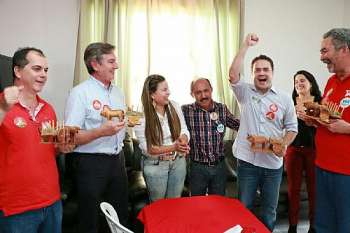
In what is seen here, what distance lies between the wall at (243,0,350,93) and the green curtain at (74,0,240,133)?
42cm

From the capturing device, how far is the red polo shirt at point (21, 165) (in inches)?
67.1

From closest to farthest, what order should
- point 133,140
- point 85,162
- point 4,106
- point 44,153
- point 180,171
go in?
point 4,106, point 44,153, point 85,162, point 180,171, point 133,140

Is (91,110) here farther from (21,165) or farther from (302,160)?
(302,160)

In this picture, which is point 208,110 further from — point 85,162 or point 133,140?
point 133,140

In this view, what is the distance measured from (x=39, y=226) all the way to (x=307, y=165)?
235cm

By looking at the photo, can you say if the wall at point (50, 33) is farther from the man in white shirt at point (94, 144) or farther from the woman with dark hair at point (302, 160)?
the woman with dark hair at point (302, 160)

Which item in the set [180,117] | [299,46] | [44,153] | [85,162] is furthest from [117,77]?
[299,46]

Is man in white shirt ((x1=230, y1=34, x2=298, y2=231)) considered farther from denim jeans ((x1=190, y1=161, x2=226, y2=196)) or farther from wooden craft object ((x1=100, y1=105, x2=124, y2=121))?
wooden craft object ((x1=100, y1=105, x2=124, y2=121))

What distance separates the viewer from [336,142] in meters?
2.17

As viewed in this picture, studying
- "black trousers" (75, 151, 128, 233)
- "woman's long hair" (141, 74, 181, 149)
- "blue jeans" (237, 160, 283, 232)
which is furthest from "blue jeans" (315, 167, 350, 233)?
"black trousers" (75, 151, 128, 233)

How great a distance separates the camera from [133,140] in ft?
12.5

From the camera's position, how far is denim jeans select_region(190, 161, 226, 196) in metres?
2.66

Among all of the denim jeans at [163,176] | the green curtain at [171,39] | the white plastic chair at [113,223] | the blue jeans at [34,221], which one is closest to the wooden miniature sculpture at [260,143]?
the denim jeans at [163,176]

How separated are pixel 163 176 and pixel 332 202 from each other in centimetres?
117
